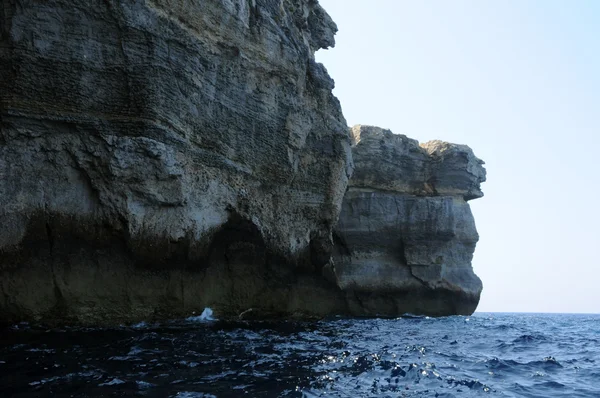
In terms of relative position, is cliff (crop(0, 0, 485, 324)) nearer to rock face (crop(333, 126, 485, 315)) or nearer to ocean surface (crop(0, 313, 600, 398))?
ocean surface (crop(0, 313, 600, 398))

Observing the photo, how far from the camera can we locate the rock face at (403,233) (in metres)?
30.9

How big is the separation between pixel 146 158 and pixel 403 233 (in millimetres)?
21015

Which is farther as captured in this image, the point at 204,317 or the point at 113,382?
the point at 204,317

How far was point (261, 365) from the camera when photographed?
10047 mm

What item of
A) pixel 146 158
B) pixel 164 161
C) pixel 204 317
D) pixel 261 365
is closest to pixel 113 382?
pixel 261 365

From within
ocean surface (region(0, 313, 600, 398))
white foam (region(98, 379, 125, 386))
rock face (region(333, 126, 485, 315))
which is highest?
rock face (region(333, 126, 485, 315))

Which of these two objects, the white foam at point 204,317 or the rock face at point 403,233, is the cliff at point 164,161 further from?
the rock face at point 403,233

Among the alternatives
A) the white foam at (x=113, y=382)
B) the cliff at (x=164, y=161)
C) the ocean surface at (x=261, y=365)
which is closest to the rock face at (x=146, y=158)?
the cliff at (x=164, y=161)

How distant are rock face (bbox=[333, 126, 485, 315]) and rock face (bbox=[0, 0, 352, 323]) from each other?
39.4 ft

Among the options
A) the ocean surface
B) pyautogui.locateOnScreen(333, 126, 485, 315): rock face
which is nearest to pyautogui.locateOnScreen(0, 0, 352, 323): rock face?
the ocean surface

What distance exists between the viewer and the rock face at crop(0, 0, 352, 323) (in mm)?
12750

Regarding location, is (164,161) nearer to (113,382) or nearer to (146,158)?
(146,158)

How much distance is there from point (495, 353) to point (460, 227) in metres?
20.3

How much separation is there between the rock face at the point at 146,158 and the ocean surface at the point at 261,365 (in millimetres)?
1432
